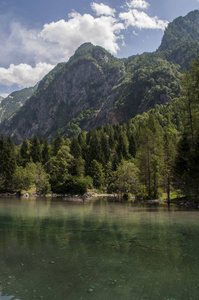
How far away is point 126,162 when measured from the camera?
3061 inches

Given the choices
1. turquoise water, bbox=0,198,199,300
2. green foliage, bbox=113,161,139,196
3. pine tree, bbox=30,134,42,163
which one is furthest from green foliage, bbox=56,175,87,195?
turquoise water, bbox=0,198,199,300

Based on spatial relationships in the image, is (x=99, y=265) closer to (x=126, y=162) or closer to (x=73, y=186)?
(x=126, y=162)

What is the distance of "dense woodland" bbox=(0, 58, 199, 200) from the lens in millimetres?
42594

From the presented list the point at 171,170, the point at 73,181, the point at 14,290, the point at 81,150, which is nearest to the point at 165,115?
the point at 81,150

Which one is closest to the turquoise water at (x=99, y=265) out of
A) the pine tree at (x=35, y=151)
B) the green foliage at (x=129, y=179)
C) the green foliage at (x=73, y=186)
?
the green foliage at (x=129, y=179)

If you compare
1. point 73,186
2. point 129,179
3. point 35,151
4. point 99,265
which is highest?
point 35,151

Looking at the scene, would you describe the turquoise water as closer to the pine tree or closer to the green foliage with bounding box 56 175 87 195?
the green foliage with bounding box 56 175 87 195

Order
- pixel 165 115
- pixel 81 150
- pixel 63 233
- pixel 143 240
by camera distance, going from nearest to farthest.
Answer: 1. pixel 143 240
2. pixel 63 233
3. pixel 81 150
4. pixel 165 115

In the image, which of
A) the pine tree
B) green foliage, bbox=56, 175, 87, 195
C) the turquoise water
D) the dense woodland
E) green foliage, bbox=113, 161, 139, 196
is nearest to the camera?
the turquoise water

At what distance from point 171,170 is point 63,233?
34.2m

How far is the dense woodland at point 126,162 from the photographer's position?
42594mm

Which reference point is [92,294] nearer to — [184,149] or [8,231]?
[8,231]

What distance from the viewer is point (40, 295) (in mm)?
8062

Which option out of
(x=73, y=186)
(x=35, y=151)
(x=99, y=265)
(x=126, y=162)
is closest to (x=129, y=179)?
(x=126, y=162)
